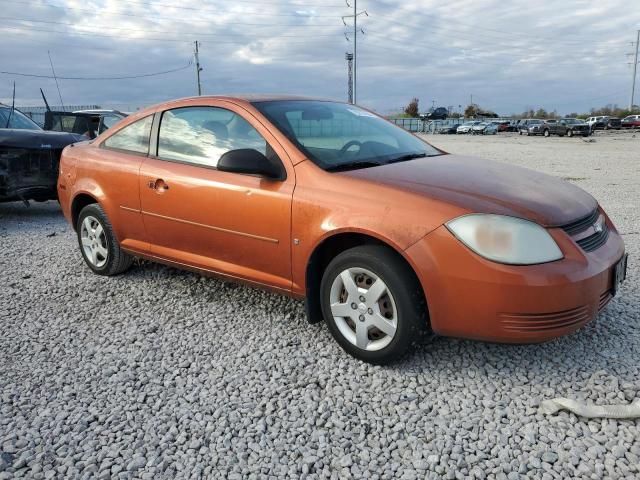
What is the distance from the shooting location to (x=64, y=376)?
10.4 feet

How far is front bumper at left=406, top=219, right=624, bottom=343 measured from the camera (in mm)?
2727

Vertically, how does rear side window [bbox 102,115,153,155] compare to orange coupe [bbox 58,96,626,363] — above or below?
above

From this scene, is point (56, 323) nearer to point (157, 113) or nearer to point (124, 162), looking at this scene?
point (124, 162)

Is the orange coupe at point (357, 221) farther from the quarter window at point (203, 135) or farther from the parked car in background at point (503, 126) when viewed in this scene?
the parked car in background at point (503, 126)

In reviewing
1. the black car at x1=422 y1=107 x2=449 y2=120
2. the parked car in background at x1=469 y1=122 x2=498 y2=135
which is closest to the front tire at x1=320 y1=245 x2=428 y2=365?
the parked car in background at x1=469 y1=122 x2=498 y2=135

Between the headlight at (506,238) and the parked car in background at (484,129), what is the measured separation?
157 ft

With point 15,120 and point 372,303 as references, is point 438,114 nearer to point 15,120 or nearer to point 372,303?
point 15,120

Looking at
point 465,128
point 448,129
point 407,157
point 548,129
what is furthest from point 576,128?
point 407,157

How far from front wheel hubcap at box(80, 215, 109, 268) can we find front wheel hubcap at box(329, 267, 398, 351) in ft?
8.12

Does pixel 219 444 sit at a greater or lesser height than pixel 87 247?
lesser

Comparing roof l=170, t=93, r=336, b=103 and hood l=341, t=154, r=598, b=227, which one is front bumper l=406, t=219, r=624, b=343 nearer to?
hood l=341, t=154, r=598, b=227

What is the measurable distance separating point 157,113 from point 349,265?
2.22m

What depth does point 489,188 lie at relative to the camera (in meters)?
3.14

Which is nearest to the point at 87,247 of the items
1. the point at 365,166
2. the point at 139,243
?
the point at 139,243
